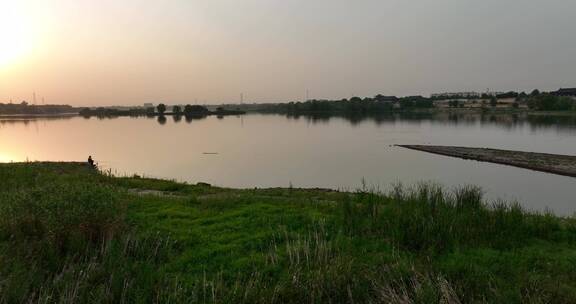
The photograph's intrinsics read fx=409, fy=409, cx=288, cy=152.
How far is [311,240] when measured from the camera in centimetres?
723

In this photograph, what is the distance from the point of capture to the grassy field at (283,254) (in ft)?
17.2

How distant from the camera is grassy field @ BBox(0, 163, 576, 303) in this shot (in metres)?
5.23

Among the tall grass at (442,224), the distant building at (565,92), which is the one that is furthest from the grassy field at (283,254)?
the distant building at (565,92)

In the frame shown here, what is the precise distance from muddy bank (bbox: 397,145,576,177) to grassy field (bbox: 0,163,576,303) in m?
34.0

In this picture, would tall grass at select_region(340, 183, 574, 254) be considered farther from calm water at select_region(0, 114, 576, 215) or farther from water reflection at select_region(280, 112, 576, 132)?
water reflection at select_region(280, 112, 576, 132)

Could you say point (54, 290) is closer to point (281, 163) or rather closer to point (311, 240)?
point (311, 240)

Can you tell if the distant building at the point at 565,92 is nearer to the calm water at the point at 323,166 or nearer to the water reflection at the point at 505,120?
the water reflection at the point at 505,120

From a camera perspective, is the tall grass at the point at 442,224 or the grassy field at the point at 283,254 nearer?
the grassy field at the point at 283,254

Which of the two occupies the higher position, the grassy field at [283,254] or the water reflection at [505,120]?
the grassy field at [283,254]

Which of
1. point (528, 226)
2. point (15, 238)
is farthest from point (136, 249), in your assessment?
point (528, 226)

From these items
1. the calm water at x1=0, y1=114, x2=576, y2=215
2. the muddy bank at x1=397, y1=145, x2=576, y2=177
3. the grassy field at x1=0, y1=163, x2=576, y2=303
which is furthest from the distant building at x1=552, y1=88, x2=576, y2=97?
the grassy field at x1=0, y1=163, x2=576, y2=303

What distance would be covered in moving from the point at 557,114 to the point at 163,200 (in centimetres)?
15028

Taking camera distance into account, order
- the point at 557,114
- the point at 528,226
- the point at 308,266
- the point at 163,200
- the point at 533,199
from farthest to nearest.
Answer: the point at 557,114
the point at 533,199
the point at 163,200
the point at 528,226
the point at 308,266

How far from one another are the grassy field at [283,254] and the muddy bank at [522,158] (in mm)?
34045
